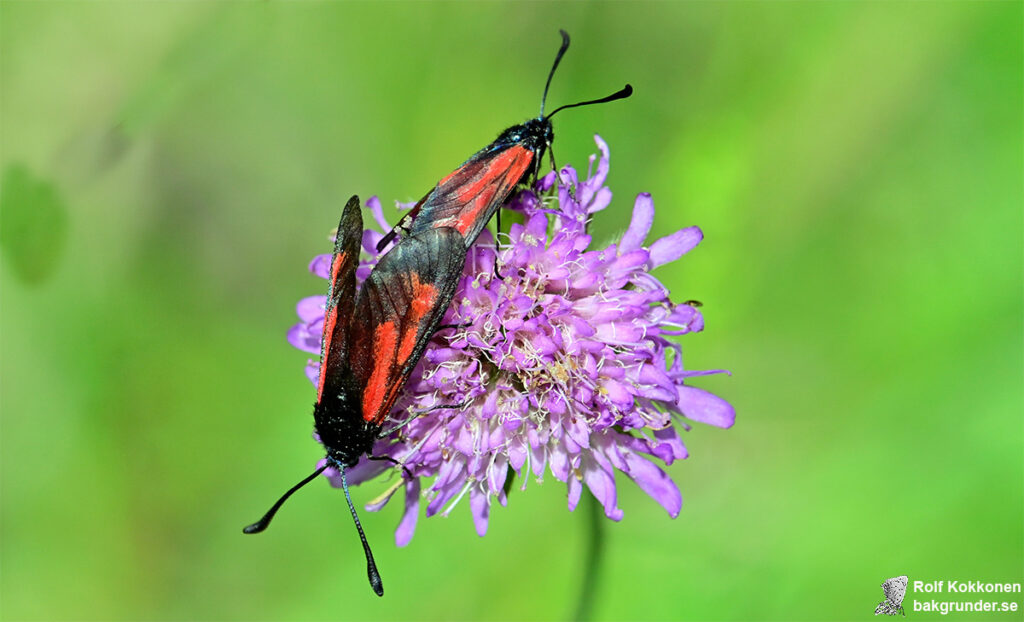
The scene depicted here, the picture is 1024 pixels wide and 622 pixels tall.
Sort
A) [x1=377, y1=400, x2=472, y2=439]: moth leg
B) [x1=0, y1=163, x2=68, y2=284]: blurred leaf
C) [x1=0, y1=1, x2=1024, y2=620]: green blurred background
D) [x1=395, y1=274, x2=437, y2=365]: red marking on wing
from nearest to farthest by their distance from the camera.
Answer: [x1=395, y1=274, x2=437, y2=365]: red marking on wing, [x1=377, y1=400, x2=472, y2=439]: moth leg, [x1=0, y1=1, x2=1024, y2=620]: green blurred background, [x1=0, y1=163, x2=68, y2=284]: blurred leaf

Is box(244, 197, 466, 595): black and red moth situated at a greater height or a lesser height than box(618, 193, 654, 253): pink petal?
lesser

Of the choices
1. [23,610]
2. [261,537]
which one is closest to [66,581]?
[23,610]

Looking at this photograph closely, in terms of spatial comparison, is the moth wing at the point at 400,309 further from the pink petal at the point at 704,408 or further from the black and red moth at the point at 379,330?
the pink petal at the point at 704,408

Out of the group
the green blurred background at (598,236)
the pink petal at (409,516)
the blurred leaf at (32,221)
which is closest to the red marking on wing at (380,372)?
the pink petal at (409,516)

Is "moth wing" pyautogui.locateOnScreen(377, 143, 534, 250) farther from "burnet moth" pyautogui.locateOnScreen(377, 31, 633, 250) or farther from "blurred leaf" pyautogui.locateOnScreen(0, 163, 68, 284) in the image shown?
"blurred leaf" pyautogui.locateOnScreen(0, 163, 68, 284)

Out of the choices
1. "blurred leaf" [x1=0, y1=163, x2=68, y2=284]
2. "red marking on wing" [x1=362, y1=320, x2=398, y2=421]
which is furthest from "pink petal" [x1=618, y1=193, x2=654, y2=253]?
"blurred leaf" [x1=0, y1=163, x2=68, y2=284]

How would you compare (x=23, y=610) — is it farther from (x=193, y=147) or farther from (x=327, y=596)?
(x=193, y=147)
